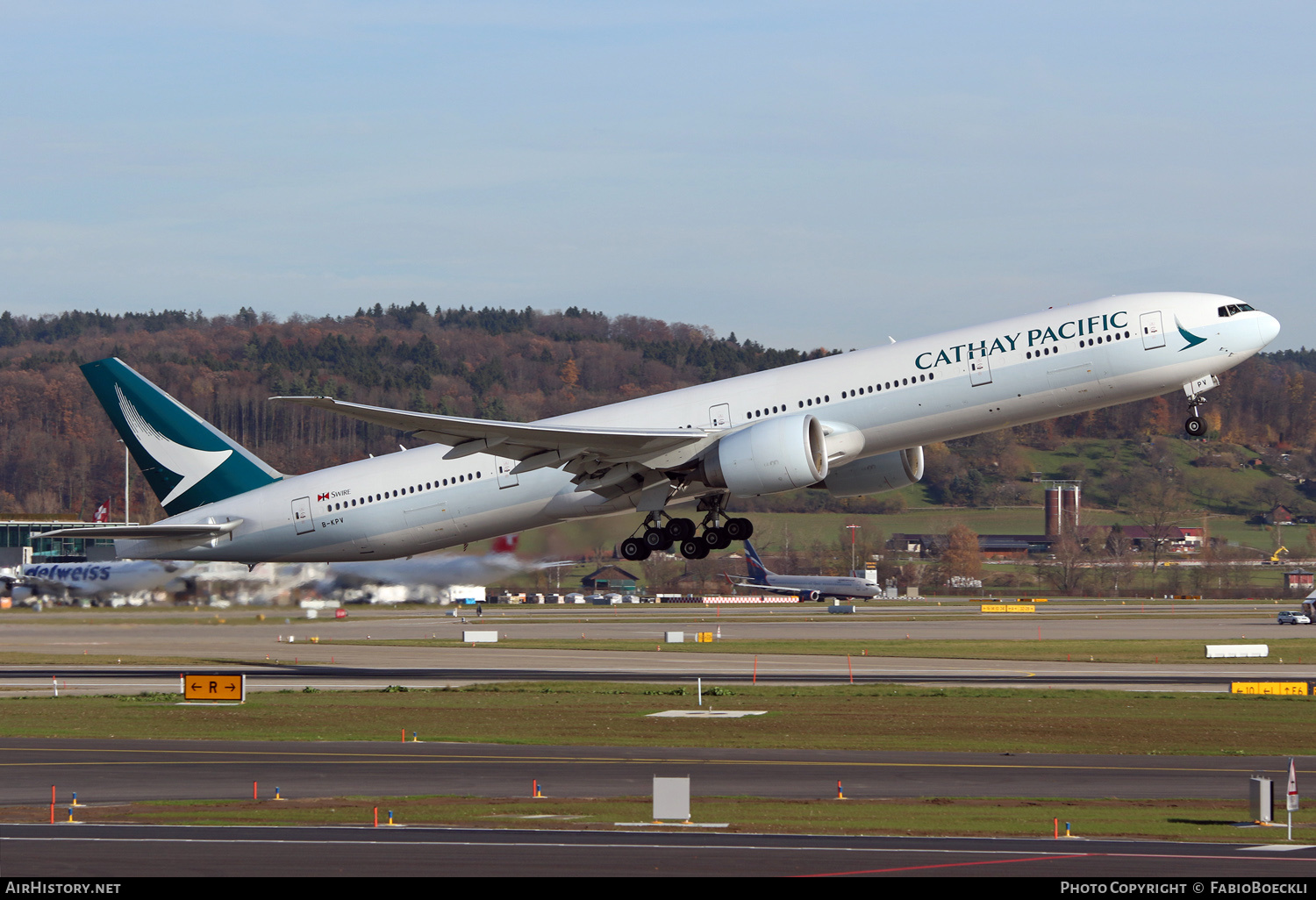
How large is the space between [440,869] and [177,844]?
472 cm

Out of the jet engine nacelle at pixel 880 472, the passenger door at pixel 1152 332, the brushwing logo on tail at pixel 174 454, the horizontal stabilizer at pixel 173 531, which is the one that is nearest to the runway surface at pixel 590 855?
the passenger door at pixel 1152 332

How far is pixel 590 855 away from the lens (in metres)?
19.5

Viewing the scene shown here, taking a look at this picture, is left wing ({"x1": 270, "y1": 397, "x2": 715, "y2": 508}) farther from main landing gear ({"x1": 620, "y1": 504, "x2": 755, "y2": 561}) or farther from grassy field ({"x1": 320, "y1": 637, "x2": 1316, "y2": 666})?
grassy field ({"x1": 320, "y1": 637, "x2": 1316, "y2": 666})

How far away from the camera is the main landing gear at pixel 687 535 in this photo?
41.4 meters

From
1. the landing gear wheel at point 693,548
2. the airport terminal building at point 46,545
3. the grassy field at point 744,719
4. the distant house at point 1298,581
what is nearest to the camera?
the grassy field at point 744,719

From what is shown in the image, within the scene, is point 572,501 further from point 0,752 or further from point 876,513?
point 876,513

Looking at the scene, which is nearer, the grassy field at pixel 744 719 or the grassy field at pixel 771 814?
the grassy field at pixel 771 814

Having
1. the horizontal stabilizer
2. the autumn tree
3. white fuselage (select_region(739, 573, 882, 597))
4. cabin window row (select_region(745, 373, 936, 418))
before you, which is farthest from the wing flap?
the autumn tree

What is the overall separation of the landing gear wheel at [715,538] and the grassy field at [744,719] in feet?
17.0

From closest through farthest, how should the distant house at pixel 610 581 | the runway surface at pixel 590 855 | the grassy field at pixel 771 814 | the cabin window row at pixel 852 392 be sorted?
1. the runway surface at pixel 590 855
2. the grassy field at pixel 771 814
3. the cabin window row at pixel 852 392
4. the distant house at pixel 610 581

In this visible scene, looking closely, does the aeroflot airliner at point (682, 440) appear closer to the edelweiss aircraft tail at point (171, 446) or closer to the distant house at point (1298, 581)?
the edelweiss aircraft tail at point (171, 446)

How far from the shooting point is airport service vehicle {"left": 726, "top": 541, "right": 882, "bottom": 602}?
406 feet

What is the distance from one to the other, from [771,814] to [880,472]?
67.4 ft
